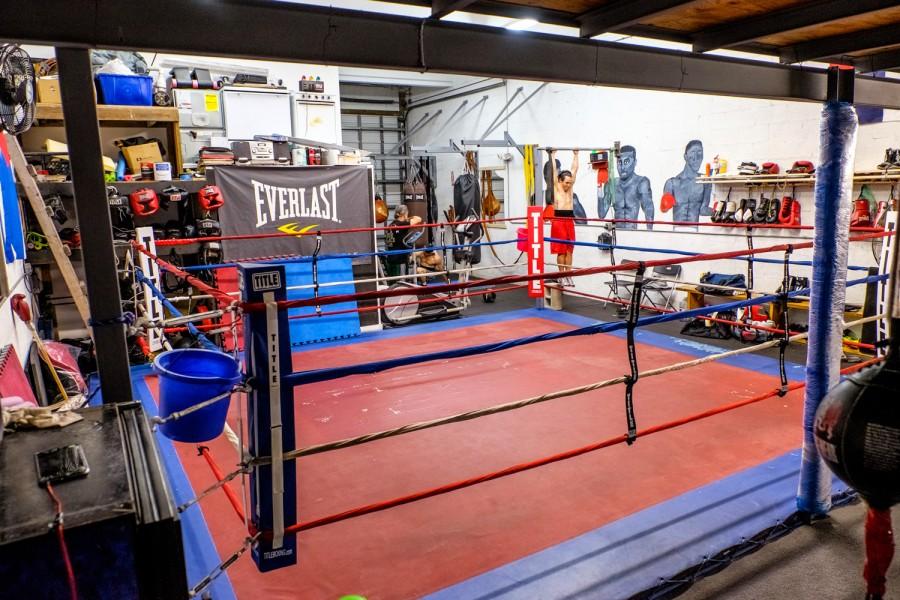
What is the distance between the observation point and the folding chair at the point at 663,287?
7.40 meters

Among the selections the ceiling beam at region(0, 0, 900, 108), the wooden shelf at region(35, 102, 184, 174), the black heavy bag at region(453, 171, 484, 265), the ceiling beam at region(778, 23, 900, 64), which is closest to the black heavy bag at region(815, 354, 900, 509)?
the ceiling beam at region(0, 0, 900, 108)

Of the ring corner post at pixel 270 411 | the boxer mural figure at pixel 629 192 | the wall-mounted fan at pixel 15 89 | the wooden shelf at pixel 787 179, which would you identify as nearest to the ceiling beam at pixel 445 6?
the ring corner post at pixel 270 411

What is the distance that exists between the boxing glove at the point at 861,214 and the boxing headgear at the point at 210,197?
585 centimetres

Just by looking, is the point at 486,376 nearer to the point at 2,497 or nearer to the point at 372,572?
the point at 372,572

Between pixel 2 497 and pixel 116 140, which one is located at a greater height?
pixel 116 140

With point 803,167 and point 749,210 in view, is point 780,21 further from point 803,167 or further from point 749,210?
point 749,210

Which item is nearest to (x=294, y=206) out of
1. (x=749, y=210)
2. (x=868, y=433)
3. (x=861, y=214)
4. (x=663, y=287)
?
(x=663, y=287)

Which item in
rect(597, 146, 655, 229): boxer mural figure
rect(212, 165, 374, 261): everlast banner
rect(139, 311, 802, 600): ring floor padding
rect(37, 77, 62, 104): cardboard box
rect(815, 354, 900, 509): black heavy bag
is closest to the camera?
rect(815, 354, 900, 509): black heavy bag

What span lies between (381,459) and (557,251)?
180 inches

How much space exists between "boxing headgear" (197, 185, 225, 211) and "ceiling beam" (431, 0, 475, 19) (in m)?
4.32

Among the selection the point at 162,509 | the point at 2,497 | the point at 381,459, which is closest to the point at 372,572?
the point at 381,459

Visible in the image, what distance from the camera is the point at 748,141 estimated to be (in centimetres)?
654

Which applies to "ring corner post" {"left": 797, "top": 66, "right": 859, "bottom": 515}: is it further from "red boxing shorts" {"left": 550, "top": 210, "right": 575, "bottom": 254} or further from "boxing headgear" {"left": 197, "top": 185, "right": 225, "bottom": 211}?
"boxing headgear" {"left": 197, "top": 185, "right": 225, "bottom": 211}

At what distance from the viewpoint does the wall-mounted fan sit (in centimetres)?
253
